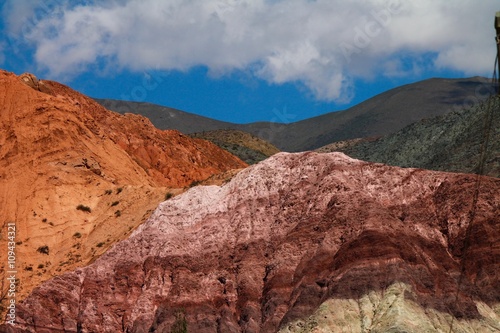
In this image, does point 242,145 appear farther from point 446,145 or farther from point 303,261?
point 303,261

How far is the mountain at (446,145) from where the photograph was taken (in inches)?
2869

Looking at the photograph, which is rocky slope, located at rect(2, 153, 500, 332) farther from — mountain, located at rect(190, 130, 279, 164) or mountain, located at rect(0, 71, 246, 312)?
mountain, located at rect(190, 130, 279, 164)

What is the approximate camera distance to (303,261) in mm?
41719

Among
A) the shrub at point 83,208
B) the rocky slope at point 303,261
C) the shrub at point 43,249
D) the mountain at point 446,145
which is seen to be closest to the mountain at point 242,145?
the mountain at point 446,145

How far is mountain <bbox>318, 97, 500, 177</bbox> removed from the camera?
72.9m

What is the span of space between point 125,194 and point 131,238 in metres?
13.6

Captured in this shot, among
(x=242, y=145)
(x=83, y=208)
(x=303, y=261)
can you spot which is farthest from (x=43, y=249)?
(x=242, y=145)

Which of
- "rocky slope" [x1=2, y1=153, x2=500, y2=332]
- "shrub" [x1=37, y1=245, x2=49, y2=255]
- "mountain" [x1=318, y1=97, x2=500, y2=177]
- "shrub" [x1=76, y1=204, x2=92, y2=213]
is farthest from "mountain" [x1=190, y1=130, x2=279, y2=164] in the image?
"rocky slope" [x1=2, y1=153, x2=500, y2=332]

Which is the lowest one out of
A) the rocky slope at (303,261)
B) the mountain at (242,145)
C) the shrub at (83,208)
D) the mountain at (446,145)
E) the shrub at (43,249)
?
the rocky slope at (303,261)

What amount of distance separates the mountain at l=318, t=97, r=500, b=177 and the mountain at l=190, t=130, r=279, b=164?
66.3 ft

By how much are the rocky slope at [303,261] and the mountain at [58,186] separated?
22.6ft

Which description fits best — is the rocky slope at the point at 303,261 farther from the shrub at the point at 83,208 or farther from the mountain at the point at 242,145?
the mountain at the point at 242,145

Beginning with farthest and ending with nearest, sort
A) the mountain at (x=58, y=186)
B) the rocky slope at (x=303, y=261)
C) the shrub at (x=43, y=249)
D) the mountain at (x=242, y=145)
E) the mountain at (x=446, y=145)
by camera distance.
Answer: the mountain at (x=242, y=145), the mountain at (x=446, y=145), the shrub at (x=43, y=249), the mountain at (x=58, y=186), the rocky slope at (x=303, y=261)

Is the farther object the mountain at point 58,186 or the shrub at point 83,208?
the shrub at point 83,208
